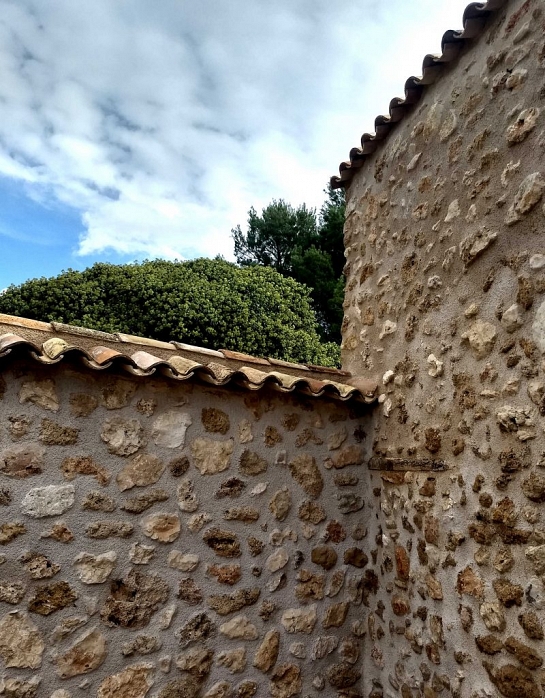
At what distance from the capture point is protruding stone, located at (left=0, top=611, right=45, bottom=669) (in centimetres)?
197

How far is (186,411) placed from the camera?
2555mm

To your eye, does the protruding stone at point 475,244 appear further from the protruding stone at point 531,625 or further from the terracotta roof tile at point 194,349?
the protruding stone at point 531,625

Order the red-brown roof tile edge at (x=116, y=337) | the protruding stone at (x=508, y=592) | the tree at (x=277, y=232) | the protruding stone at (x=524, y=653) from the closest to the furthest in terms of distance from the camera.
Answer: the protruding stone at (x=524, y=653) < the protruding stone at (x=508, y=592) < the red-brown roof tile edge at (x=116, y=337) < the tree at (x=277, y=232)

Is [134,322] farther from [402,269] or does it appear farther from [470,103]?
[470,103]

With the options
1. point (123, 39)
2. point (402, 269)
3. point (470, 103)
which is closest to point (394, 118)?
point (470, 103)

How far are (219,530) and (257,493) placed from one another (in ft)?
0.97

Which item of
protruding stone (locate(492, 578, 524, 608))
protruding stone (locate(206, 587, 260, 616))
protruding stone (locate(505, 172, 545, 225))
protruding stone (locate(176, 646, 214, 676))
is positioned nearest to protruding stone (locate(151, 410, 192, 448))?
protruding stone (locate(206, 587, 260, 616))

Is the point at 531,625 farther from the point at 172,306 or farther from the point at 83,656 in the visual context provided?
the point at 172,306

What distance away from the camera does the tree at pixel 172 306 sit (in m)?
6.91

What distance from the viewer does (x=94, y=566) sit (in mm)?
2203

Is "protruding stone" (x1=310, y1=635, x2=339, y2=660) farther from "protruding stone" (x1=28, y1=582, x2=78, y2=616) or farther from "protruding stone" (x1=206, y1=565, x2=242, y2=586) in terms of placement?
"protruding stone" (x1=28, y1=582, x2=78, y2=616)

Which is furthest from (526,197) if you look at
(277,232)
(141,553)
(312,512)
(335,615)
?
(277,232)

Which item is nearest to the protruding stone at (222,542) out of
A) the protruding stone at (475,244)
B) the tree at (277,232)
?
the protruding stone at (475,244)

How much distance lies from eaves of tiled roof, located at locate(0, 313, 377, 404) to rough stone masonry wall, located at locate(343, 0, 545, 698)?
0.61 metres
